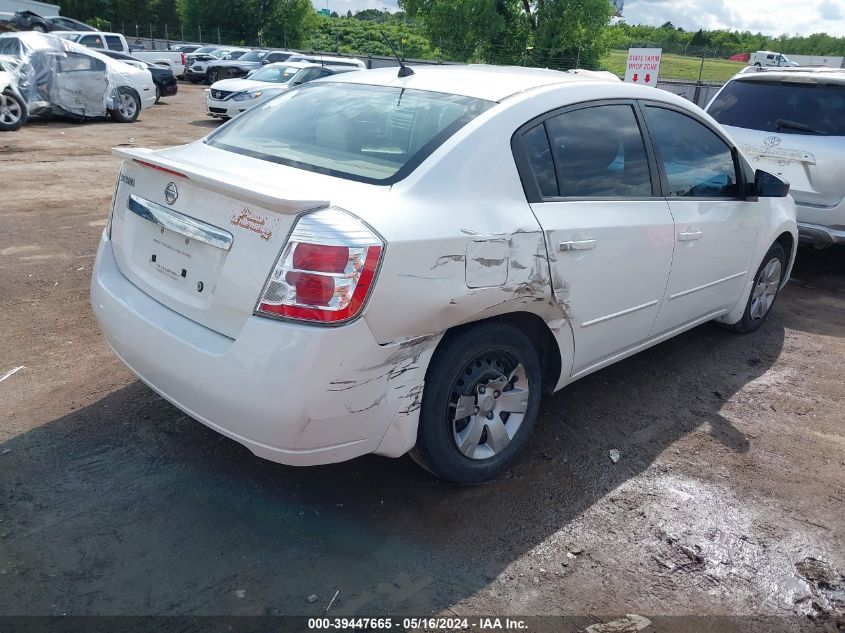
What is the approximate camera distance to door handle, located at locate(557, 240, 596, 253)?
317 centimetres

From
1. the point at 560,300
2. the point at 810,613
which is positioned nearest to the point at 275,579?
the point at 560,300

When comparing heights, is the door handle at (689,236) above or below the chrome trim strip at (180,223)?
below

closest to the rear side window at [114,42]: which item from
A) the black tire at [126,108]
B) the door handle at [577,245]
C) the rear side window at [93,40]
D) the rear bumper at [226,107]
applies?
the rear side window at [93,40]

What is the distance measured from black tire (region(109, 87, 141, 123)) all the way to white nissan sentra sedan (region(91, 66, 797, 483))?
13.9 meters

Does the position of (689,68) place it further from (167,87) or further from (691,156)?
(691,156)

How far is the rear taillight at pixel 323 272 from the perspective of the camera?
2.48m

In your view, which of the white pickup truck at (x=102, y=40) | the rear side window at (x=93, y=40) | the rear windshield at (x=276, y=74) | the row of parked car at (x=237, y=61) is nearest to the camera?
the rear windshield at (x=276, y=74)

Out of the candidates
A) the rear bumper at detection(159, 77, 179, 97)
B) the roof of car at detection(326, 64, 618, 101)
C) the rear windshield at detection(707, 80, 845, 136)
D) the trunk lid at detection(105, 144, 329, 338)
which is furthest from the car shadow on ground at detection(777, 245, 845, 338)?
the rear bumper at detection(159, 77, 179, 97)

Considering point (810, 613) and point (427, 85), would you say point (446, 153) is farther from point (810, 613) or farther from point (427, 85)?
Result: point (810, 613)

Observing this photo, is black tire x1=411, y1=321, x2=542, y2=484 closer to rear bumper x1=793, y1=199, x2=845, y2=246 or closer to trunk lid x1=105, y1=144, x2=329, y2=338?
trunk lid x1=105, y1=144, x2=329, y2=338

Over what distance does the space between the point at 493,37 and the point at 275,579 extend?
36273 millimetres

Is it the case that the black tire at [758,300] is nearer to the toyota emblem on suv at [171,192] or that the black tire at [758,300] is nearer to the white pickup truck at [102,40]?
the toyota emblem on suv at [171,192]

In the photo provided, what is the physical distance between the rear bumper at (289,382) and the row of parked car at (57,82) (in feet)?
42.8

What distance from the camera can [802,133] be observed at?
6629 mm
